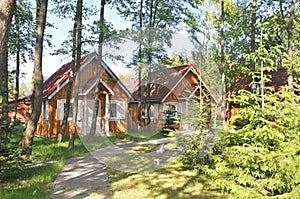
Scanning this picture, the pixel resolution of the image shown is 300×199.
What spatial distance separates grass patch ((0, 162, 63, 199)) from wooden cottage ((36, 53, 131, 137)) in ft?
26.7

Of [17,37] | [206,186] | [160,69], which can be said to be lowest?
[206,186]

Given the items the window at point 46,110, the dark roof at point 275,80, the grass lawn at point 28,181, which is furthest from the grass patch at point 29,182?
the dark roof at point 275,80

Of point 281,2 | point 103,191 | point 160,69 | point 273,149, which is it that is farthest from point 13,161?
point 281,2

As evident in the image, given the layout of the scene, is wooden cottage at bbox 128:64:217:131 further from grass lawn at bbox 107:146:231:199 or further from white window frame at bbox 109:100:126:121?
grass lawn at bbox 107:146:231:199

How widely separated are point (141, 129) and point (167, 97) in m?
3.31

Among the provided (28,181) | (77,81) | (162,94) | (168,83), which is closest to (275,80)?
(168,83)

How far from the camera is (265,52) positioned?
210 inches

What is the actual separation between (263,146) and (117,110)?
49.4 feet

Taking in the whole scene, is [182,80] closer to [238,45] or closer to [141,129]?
[141,129]

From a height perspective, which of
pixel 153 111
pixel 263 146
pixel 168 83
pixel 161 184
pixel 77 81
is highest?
pixel 168 83

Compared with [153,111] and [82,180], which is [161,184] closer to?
[82,180]

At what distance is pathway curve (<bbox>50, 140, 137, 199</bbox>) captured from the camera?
5695 millimetres

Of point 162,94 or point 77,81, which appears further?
point 162,94

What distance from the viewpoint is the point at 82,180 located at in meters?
6.86
